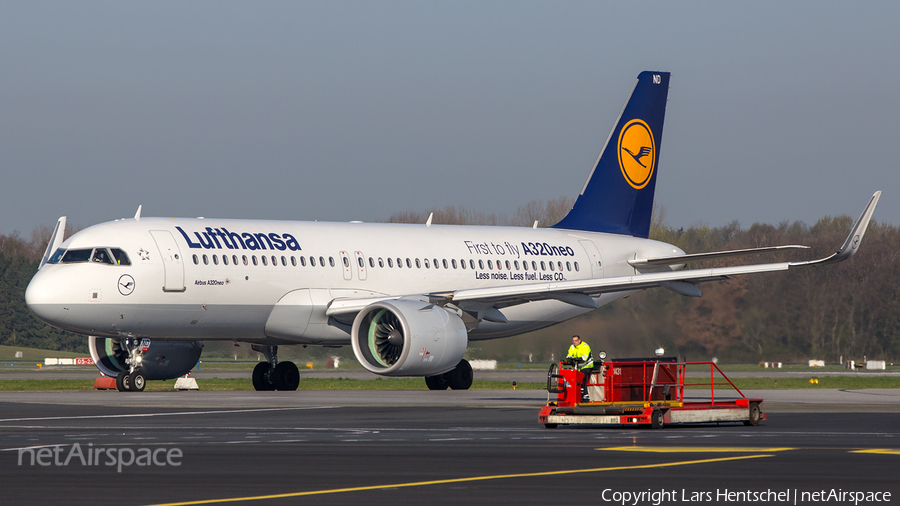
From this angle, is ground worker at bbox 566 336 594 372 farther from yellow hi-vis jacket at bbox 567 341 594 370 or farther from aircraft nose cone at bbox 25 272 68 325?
aircraft nose cone at bbox 25 272 68 325

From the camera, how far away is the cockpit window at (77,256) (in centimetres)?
2752

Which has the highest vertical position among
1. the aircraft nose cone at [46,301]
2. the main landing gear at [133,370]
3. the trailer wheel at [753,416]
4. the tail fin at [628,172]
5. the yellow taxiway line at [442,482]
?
the tail fin at [628,172]

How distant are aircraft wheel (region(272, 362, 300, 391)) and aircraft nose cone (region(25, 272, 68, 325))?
7.04 metres

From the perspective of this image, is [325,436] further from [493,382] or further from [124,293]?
[493,382]

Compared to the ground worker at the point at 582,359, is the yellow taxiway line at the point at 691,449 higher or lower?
lower

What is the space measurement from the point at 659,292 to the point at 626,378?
19264 mm

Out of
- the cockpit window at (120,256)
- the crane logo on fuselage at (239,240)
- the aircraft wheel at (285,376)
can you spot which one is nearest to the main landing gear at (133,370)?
the cockpit window at (120,256)

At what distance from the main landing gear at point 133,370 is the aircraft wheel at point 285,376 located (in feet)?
13.9

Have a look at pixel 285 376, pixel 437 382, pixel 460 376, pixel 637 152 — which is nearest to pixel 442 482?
pixel 285 376

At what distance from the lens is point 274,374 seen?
32594mm

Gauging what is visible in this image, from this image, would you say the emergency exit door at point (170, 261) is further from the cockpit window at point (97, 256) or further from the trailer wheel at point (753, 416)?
the trailer wheel at point (753, 416)

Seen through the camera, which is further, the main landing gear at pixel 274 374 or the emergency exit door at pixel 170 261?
the main landing gear at pixel 274 374

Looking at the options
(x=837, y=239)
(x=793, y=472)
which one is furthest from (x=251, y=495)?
(x=837, y=239)

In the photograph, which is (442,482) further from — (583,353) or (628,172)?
(628,172)
